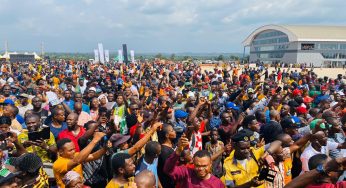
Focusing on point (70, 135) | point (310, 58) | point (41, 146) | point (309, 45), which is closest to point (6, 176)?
point (41, 146)

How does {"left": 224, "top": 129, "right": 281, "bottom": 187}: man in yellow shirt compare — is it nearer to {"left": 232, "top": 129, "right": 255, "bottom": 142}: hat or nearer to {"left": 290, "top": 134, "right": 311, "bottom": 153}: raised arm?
{"left": 232, "top": 129, "right": 255, "bottom": 142}: hat

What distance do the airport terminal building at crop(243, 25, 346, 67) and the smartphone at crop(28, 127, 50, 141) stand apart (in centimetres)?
6356

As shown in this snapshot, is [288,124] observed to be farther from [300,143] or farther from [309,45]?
[309,45]

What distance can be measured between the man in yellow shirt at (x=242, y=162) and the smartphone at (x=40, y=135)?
7.92 ft

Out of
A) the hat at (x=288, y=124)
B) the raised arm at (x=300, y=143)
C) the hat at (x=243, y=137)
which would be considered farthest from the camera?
the hat at (x=288, y=124)

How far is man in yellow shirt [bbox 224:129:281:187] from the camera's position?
12.5ft

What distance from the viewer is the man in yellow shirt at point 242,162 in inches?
150

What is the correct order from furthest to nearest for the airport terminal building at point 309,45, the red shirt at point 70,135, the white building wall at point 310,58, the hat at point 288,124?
the airport terminal building at point 309,45 < the white building wall at point 310,58 < the hat at point 288,124 < the red shirt at point 70,135

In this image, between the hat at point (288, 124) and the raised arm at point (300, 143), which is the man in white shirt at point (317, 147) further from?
the hat at point (288, 124)

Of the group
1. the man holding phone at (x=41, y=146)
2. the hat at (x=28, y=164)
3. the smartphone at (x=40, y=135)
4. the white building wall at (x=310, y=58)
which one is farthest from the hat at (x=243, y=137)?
the white building wall at (x=310, y=58)

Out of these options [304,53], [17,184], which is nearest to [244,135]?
[17,184]

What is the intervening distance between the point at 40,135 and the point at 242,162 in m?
2.65

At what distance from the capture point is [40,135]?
176 inches

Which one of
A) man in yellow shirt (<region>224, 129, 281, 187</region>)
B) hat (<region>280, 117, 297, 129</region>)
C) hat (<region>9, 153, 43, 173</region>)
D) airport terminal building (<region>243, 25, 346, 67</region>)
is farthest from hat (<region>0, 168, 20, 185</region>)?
airport terminal building (<region>243, 25, 346, 67</region>)
